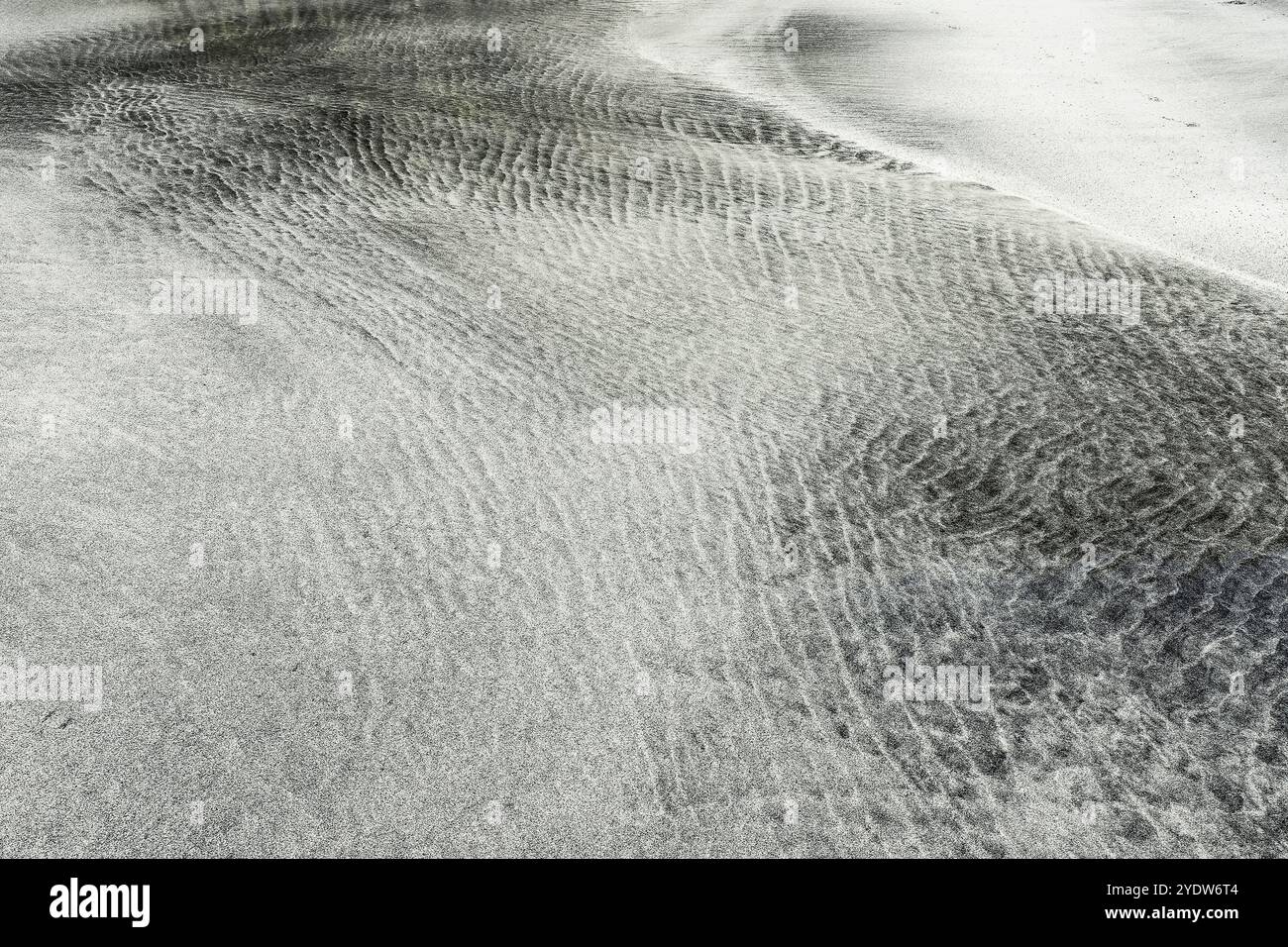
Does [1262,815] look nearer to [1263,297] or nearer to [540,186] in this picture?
[1263,297]

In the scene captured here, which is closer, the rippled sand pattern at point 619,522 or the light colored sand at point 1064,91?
the rippled sand pattern at point 619,522

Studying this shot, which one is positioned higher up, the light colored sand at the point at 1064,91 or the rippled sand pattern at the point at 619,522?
the light colored sand at the point at 1064,91

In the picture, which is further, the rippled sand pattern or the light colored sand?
the light colored sand

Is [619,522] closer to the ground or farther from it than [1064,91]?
closer to the ground

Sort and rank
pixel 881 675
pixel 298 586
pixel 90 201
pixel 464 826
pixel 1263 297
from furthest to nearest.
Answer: pixel 90 201
pixel 1263 297
pixel 298 586
pixel 881 675
pixel 464 826

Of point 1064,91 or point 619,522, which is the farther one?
point 1064,91

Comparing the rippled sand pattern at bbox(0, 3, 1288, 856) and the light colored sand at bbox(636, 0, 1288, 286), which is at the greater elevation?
the light colored sand at bbox(636, 0, 1288, 286)

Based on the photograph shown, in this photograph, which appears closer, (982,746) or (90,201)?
(982,746)

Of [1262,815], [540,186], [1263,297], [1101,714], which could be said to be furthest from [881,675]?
[540,186]
